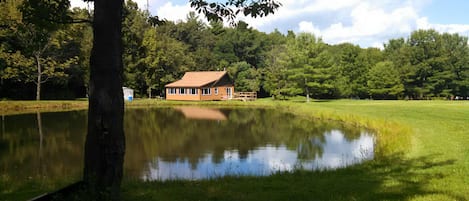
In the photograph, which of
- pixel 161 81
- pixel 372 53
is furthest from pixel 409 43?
pixel 161 81

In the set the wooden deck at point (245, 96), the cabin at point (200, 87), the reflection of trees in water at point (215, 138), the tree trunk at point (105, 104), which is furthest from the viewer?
the cabin at point (200, 87)

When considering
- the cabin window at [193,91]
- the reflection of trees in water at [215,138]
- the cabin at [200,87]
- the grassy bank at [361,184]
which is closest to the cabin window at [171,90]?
the cabin at [200,87]

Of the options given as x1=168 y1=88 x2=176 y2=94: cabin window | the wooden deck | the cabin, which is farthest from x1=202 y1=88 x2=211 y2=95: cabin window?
x1=168 y1=88 x2=176 y2=94: cabin window

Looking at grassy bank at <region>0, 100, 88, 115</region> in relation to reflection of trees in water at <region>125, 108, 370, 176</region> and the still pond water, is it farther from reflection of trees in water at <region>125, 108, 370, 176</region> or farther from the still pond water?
reflection of trees in water at <region>125, 108, 370, 176</region>

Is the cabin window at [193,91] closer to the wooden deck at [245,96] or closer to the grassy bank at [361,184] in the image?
the wooden deck at [245,96]

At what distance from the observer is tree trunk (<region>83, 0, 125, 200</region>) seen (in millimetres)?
4953

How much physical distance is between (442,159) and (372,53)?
198ft

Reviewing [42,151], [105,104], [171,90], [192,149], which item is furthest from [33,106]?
[105,104]

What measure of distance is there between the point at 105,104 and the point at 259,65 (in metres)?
67.2

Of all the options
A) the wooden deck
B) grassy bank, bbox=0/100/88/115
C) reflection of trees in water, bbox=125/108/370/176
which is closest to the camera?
reflection of trees in water, bbox=125/108/370/176

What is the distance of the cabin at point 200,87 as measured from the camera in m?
53.3

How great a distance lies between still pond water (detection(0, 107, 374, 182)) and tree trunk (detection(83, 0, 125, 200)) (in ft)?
17.3

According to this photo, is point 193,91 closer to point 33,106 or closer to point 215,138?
point 33,106

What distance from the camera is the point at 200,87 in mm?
52750
